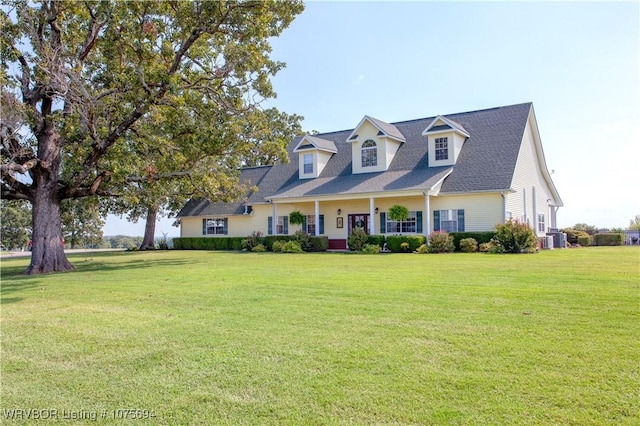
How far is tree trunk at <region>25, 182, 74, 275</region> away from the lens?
49.3 feet

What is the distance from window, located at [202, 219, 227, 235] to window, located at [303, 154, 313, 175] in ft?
24.2

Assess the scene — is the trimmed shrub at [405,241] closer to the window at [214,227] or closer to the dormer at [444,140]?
the dormer at [444,140]

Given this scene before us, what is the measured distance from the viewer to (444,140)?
24.1 meters

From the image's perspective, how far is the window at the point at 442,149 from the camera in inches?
944

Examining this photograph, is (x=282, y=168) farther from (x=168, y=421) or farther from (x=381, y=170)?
(x=168, y=421)

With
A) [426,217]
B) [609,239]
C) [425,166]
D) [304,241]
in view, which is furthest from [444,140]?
[609,239]

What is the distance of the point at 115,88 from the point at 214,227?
18.2 metres

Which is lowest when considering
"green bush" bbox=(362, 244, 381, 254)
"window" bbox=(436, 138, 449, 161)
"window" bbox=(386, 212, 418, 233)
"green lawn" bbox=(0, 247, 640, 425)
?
"green lawn" bbox=(0, 247, 640, 425)

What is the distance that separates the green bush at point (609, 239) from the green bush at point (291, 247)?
58.5 feet

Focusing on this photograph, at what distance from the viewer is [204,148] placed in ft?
51.2

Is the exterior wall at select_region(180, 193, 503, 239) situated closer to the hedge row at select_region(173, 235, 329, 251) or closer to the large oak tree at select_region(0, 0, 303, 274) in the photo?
the hedge row at select_region(173, 235, 329, 251)

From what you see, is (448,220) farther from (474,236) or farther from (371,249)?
(371,249)

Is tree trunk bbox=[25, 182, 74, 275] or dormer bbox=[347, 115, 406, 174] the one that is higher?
dormer bbox=[347, 115, 406, 174]

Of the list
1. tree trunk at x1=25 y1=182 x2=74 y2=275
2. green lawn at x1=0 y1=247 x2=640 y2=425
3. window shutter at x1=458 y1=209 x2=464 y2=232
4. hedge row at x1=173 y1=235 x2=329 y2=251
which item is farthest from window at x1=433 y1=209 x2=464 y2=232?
tree trunk at x1=25 y1=182 x2=74 y2=275
